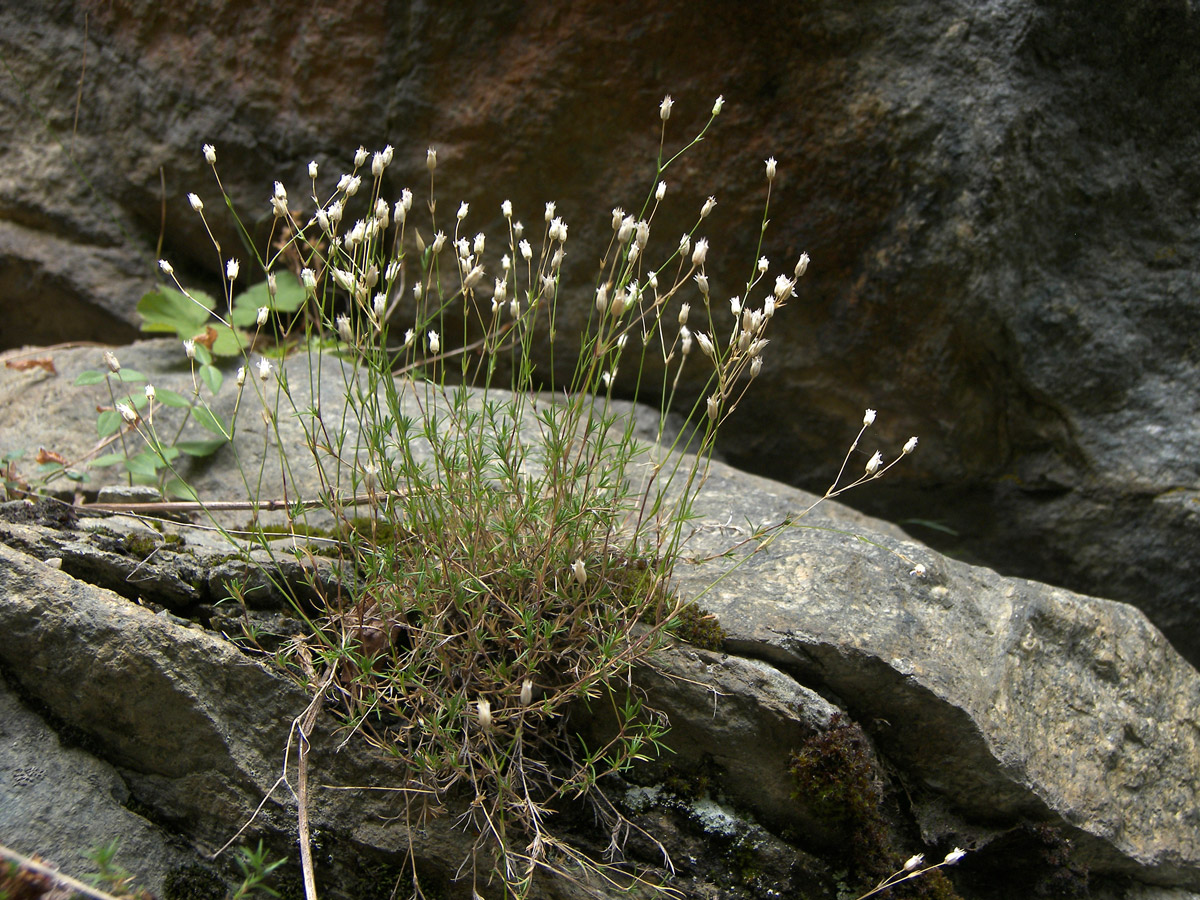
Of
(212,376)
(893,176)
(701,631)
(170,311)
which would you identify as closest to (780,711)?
Answer: (701,631)

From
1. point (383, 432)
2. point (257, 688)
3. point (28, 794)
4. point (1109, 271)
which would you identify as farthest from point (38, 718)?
point (1109, 271)

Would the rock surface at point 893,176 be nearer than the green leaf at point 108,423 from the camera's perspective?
No

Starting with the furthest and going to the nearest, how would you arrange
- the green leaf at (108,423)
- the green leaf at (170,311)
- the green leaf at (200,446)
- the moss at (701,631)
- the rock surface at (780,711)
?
the green leaf at (170,311), the green leaf at (200,446), the green leaf at (108,423), the moss at (701,631), the rock surface at (780,711)

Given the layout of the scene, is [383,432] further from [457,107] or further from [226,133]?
[226,133]

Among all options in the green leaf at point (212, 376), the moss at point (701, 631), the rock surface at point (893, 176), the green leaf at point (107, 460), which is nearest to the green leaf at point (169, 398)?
the green leaf at point (212, 376)

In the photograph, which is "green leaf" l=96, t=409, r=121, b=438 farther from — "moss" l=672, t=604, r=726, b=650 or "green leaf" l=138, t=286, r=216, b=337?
"moss" l=672, t=604, r=726, b=650

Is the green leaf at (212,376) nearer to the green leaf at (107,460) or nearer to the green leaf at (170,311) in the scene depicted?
the green leaf at (107,460)
